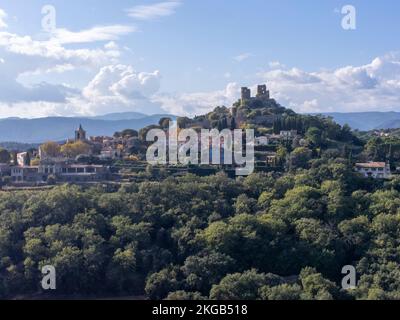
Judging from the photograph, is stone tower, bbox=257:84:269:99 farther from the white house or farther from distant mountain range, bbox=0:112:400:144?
distant mountain range, bbox=0:112:400:144

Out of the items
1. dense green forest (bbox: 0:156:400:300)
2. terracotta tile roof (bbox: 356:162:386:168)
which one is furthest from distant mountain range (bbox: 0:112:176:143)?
dense green forest (bbox: 0:156:400:300)

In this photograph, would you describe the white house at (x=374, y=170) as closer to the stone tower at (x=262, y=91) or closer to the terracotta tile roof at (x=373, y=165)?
the terracotta tile roof at (x=373, y=165)

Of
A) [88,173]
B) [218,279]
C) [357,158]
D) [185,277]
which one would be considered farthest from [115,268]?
A: [357,158]

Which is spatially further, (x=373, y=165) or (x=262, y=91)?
(x=262, y=91)

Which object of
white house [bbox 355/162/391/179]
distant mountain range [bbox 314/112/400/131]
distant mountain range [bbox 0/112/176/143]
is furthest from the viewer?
distant mountain range [bbox 314/112/400/131]

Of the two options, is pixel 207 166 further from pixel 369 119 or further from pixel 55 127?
pixel 369 119

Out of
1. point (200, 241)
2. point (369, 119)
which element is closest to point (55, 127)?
point (369, 119)
